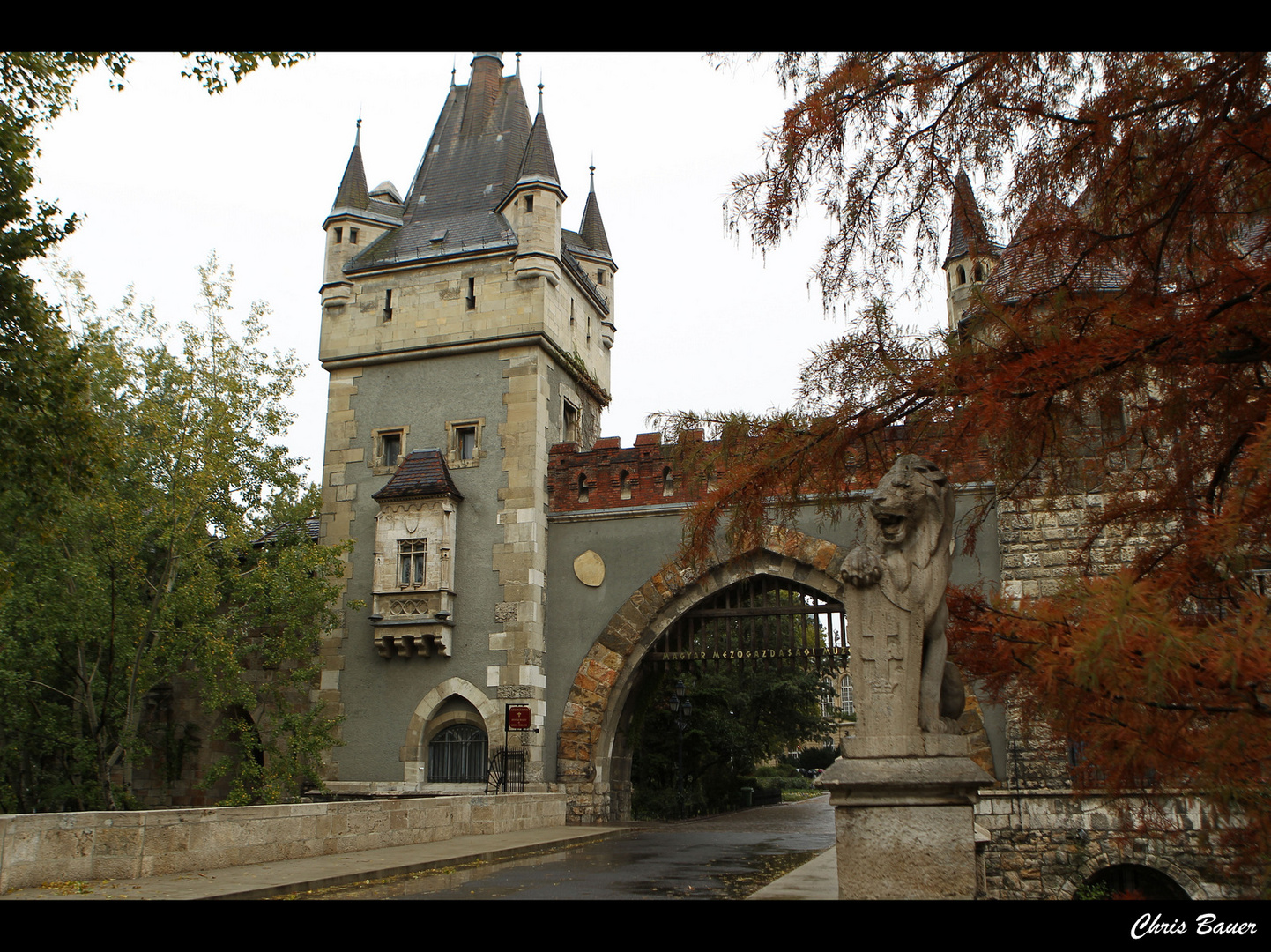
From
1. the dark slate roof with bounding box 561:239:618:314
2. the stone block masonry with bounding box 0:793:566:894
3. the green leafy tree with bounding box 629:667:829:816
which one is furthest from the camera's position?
the green leafy tree with bounding box 629:667:829:816

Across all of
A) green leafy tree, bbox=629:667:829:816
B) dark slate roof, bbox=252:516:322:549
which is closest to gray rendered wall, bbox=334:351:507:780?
dark slate roof, bbox=252:516:322:549

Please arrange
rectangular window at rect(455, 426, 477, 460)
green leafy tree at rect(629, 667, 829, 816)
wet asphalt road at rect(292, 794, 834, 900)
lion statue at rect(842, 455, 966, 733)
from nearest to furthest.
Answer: lion statue at rect(842, 455, 966, 733) → wet asphalt road at rect(292, 794, 834, 900) → rectangular window at rect(455, 426, 477, 460) → green leafy tree at rect(629, 667, 829, 816)

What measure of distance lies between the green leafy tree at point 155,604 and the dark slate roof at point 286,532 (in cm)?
47

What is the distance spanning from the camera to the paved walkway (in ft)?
21.8

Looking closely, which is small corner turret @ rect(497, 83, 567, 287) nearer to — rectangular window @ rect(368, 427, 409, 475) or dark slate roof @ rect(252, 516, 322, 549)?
rectangular window @ rect(368, 427, 409, 475)

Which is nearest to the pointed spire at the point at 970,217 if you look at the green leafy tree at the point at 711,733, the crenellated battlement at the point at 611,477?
the crenellated battlement at the point at 611,477

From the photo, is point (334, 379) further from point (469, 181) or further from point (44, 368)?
point (44, 368)

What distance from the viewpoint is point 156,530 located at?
16594mm

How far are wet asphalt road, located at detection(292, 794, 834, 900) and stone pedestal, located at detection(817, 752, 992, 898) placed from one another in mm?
2629

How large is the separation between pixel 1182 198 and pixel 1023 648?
7.36ft

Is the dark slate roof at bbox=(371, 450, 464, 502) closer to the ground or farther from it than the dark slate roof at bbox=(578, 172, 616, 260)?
closer to the ground

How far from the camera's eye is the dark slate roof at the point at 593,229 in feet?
72.7

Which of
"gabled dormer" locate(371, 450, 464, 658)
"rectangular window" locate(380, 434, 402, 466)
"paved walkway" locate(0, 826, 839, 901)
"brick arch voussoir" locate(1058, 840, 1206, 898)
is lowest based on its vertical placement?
"brick arch voussoir" locate(1058, 840, 1206, 898)

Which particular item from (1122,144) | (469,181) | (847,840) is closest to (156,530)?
(469,181)
